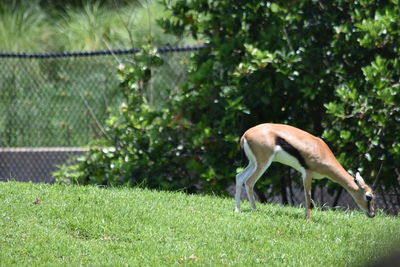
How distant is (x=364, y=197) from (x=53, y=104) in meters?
7.56

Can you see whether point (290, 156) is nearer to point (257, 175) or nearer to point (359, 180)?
point (257, 175)

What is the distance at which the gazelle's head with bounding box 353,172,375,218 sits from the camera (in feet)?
25.1

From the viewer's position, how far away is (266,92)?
9758 mm

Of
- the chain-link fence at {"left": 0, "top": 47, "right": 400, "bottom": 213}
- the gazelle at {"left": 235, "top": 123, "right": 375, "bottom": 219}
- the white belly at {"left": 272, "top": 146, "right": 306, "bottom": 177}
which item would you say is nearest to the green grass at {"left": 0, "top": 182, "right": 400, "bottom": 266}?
the gazelle at {"left": 235, "top": 123, "right": 375, "bottom": 219}

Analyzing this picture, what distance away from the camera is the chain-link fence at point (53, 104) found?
1215 cm

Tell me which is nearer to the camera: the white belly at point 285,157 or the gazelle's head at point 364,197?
the white belly at point 285,157

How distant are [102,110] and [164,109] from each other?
319 cm

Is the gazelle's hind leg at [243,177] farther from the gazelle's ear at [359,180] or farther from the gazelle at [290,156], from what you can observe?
the gazelle's ear at [359,180]

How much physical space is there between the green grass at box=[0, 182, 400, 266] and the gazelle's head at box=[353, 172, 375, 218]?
12cm

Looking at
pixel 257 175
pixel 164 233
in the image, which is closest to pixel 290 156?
pixel 257 175

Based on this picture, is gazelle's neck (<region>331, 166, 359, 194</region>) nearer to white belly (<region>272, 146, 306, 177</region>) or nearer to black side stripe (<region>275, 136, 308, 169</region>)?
white belly (<region>272, 146, 306, 177</region>)

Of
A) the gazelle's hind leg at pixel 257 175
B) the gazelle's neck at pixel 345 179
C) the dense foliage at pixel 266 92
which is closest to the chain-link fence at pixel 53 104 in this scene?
the dense foliage at pixel 266 92

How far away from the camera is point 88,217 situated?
6.71 metres

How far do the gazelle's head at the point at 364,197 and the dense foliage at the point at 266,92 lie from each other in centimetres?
130
